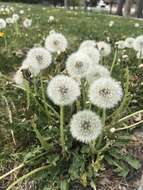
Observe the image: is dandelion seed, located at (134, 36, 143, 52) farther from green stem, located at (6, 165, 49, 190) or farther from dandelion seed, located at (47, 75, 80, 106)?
green stem, located at (6, 165, 49, 190)

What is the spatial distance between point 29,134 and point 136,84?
1573mm

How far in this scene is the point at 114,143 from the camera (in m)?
5.18

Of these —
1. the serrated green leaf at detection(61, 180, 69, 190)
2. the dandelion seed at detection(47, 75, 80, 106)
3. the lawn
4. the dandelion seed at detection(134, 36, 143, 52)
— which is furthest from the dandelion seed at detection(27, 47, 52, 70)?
the dandelion seed at detection(134, 36, 143, 52)

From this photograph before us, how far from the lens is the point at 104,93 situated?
15.2 ft

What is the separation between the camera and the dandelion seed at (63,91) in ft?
15.2

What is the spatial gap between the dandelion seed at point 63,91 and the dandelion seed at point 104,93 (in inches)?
5.4

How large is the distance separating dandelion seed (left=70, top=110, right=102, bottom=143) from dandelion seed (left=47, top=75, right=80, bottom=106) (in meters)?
0.16

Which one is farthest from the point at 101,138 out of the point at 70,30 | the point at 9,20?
the point at 70,30

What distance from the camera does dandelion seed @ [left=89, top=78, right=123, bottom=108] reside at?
181 inches

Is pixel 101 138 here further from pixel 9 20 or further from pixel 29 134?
pixel 9 20

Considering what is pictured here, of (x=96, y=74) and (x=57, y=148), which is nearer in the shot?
(x=96, y=74)

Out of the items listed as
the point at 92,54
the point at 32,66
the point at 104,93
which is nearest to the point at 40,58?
the point at 32,66

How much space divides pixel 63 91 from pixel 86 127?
1.10ft

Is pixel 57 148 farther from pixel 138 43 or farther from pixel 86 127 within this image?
pixel 138 43
